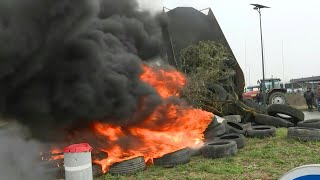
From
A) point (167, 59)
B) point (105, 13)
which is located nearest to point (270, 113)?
point (167, 59)

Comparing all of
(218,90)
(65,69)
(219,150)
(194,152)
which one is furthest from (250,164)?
(218,90)

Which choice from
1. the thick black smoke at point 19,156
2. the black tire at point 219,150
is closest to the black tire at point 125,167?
the thick black smoke at point 19,156

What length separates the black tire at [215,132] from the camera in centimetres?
1020

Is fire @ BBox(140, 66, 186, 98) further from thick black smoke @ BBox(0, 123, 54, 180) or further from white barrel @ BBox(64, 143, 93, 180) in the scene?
white barrel @ BBox(64, 143, 93, 180)

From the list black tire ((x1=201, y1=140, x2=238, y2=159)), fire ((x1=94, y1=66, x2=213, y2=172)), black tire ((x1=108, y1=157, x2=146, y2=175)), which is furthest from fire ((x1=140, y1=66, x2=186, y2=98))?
black tire ((x1=108, y1=157, x2=146, y2=175))

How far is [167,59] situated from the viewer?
13.2 metres

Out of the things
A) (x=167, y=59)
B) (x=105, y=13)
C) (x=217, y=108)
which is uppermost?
(x=105, y=13)

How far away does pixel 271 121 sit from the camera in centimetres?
1316

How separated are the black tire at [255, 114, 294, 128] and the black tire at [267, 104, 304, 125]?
0.44m

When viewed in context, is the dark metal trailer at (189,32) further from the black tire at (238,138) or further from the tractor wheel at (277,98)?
the tractor wheel at (277,98)

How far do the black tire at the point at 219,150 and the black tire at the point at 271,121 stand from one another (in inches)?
185

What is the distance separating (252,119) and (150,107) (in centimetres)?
566

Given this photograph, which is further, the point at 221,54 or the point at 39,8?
the point at 221,54

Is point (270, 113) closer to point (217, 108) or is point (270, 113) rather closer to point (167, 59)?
point (217, 108)
